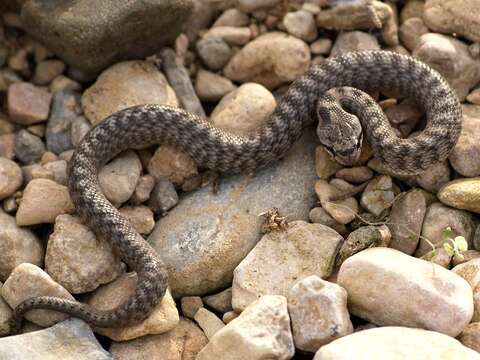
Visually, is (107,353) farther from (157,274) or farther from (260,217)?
(260,217)

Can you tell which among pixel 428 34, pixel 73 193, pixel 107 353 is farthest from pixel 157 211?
pixel 428 34

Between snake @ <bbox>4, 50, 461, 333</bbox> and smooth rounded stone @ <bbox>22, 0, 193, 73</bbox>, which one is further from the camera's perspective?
smooth rounded stone @ <bbox>22, 0, 193, 73</bbox>

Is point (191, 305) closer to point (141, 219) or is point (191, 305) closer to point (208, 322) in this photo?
point (208, 322)

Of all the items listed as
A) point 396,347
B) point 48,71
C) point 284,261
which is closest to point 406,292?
point 396,347

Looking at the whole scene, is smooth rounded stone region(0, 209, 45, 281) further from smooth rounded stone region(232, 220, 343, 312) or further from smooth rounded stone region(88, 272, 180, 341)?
smooth rounded stone region(232, 220, 343, 312)

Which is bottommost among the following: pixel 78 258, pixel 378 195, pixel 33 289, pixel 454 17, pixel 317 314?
pixel 33 289

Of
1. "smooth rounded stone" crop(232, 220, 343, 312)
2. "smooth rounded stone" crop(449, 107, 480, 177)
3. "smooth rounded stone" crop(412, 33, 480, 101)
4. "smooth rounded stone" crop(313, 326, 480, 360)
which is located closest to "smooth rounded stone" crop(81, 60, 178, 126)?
"smooth rounded stone" crop(232, 220, 343, 312)
